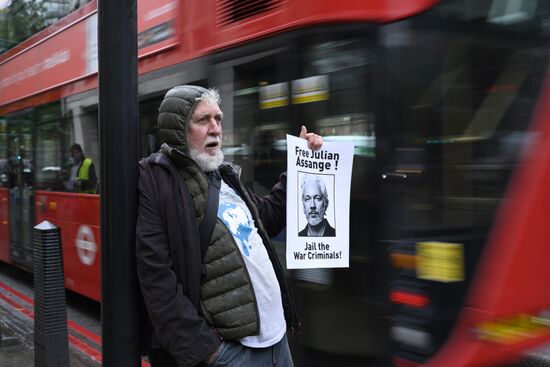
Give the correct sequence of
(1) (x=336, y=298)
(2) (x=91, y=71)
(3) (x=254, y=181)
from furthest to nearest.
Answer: (2) (x=91, y=71)
(3) (x=254, y=181)
(1) (x=336, y=298)

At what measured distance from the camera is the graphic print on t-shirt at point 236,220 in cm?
208

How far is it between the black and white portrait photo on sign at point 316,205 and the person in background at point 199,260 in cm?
21

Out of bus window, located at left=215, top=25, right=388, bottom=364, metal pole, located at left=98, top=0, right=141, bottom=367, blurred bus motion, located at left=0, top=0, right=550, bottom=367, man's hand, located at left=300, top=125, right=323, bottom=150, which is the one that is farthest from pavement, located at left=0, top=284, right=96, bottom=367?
man's hand, located at left=300, top=125, right=323, bottom=150

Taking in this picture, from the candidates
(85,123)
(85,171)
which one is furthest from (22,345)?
(85,123)

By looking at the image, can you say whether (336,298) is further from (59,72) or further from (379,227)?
(59,72)

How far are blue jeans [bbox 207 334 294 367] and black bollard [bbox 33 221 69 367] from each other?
6.49 ft

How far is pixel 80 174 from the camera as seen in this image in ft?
21.1

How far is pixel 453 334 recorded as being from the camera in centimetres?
294

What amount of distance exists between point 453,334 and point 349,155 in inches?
44.9

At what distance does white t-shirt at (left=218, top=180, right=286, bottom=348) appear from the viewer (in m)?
2.08

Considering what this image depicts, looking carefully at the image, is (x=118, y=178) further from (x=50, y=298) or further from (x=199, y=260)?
(x=50, y=298)

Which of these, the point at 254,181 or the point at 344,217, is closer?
the point at 344,217

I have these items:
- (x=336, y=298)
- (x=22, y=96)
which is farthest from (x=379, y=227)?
(x=22, y=96)

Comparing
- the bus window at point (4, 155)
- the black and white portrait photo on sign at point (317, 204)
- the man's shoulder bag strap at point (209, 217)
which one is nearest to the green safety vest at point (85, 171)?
the bus window at point (4, 155)
